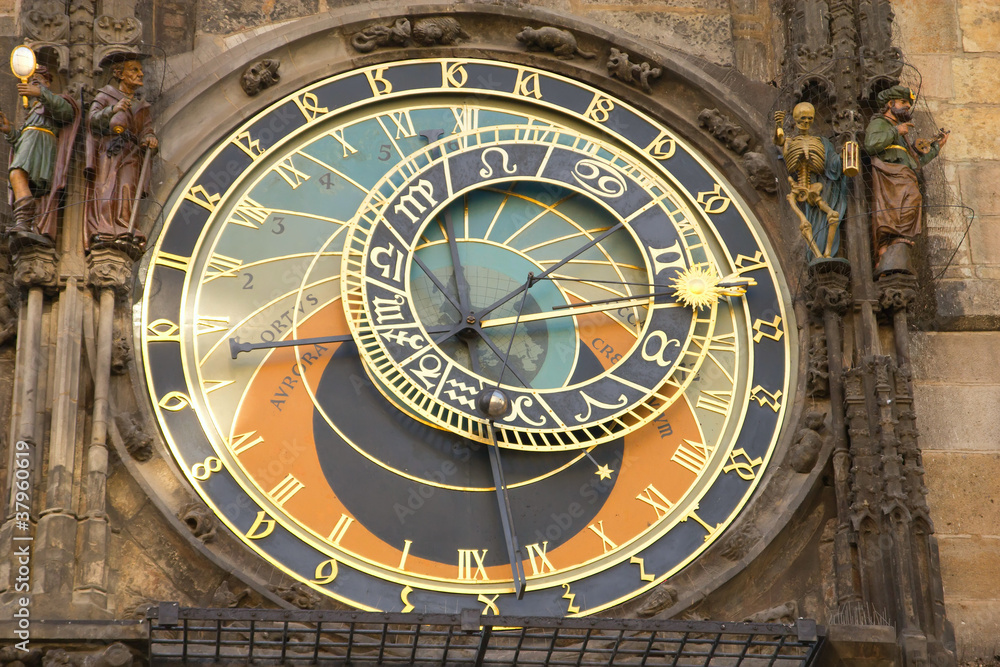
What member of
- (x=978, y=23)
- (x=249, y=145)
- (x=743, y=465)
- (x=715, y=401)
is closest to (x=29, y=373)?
(x=249, y=145)

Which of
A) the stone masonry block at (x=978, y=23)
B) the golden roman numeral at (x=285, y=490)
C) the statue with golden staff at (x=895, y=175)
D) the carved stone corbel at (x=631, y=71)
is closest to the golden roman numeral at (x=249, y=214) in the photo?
the golden roman numeral at (x=285, y=490)

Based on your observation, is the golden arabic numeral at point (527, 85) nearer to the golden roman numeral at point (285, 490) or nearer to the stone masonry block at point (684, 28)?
the stone masonry block at point (684, 28)

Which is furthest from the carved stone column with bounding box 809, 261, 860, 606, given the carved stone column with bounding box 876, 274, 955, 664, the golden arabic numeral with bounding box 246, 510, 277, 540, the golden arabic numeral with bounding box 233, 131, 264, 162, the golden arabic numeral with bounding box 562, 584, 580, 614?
the golden arabic numeral with bounding box 233, 131, 264, 162

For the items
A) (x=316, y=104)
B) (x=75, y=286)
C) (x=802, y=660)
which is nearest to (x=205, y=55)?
(x=316, y=104)

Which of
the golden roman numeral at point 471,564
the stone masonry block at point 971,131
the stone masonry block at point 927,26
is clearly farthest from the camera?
the stone masonry block at point 927,26

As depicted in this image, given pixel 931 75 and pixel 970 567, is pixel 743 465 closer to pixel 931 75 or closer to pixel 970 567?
pixel 970 567

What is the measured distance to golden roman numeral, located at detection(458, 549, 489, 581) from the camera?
30.2ft

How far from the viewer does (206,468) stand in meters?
9.27

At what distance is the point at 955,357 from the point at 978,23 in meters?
2.02

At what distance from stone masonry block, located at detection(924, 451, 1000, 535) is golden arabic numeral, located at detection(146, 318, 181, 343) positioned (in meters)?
3.64

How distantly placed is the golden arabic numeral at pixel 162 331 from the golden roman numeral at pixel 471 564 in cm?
170

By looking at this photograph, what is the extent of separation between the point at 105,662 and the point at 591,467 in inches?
98.4

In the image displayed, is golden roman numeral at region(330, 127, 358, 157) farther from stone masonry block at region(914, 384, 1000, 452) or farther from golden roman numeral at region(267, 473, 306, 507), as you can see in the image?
stone masonry block at region(914, 384, 1000, 452)

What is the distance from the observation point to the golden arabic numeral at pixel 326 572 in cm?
910
